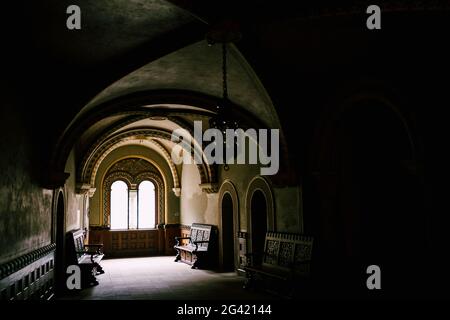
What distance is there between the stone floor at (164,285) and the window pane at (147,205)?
4.25 meters

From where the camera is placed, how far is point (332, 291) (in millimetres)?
7277

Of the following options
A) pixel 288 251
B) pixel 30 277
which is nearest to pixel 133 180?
pixel 288 251

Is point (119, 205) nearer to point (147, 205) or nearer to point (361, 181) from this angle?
point (147, 205)

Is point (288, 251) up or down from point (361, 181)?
down

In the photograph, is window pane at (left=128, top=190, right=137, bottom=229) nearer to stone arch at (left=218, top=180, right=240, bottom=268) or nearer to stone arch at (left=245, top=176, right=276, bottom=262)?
stone arch at (left=218, top=180, right=240, bottom=268)

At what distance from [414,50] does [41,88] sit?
17.6ft

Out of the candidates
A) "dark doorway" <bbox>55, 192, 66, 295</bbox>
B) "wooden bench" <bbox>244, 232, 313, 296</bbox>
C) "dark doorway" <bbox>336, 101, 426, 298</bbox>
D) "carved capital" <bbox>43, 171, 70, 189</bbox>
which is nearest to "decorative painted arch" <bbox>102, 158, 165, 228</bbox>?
"dark doorway" <bbox>55, 192, 66, 295</bbox>

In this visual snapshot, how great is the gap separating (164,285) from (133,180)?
28.2 ft

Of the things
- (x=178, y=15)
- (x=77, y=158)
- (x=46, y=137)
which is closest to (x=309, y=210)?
(x=178, y=15)

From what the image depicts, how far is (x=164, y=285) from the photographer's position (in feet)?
32.0

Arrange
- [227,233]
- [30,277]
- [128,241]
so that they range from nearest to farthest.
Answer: [30,277]
[227,233]
[128,241]

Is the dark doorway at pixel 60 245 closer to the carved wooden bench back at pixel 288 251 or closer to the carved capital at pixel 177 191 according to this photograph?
the carved wooden bench back at pixel 288 251

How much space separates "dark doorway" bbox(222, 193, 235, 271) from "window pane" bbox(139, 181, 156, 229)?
6.26 m
